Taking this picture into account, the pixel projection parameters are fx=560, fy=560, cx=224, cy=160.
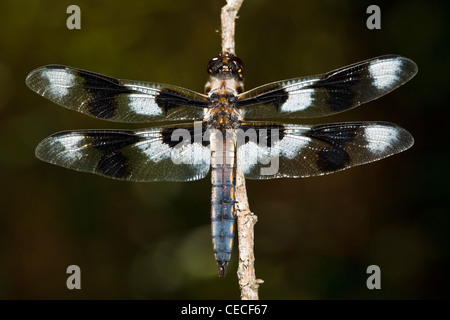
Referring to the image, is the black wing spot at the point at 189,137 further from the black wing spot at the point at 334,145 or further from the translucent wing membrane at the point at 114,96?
the black wing spot at the point at 334,145

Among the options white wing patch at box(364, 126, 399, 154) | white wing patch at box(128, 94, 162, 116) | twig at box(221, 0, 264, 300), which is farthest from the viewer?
white wing patch at box(128, 94, 162, 116)

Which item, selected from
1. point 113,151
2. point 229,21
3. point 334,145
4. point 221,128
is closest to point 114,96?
point 113,151

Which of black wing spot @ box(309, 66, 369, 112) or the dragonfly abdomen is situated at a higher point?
black wing spot @ box(309, 66, 369, 112)

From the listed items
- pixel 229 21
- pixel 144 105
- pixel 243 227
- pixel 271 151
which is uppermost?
pixel 229 21

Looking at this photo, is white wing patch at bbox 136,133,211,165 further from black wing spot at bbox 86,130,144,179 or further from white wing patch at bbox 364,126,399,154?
white wing patch at bbox 364,126,399,154

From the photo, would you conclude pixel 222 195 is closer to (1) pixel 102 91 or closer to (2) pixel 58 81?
(1) pixel 102 91

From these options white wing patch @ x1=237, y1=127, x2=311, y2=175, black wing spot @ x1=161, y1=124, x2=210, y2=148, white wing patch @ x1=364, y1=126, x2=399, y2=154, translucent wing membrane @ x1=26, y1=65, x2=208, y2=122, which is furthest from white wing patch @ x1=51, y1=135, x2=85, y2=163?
white wing patch @ x1=364, y1=126, x2=399, y2=154
